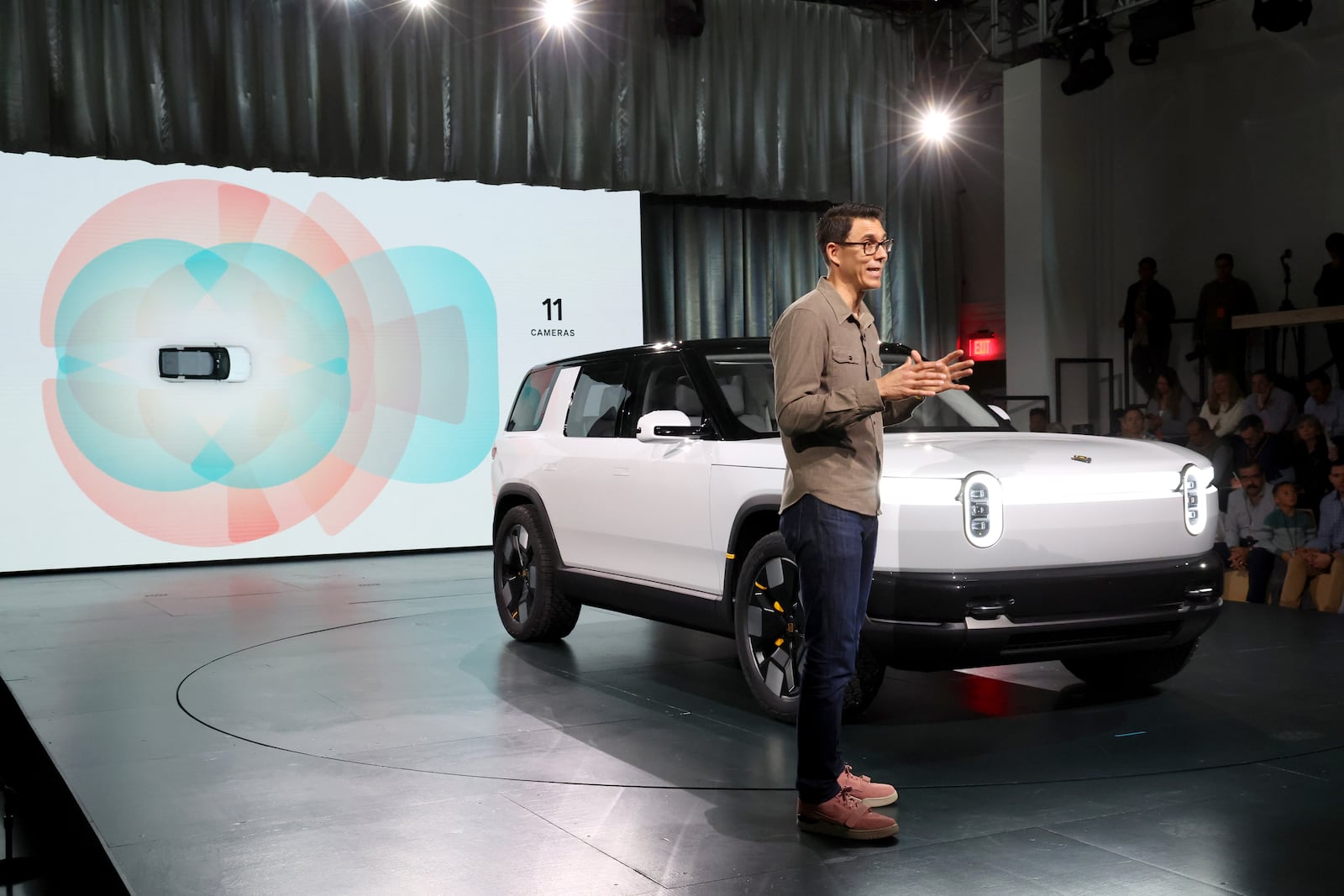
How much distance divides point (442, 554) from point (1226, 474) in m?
6.50

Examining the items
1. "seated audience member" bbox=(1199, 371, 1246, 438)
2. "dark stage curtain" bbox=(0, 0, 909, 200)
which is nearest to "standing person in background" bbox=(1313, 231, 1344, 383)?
"seated audience member" bbox=(1199, 371, 1246, 438)

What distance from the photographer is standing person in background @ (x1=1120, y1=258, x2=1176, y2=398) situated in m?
14.0

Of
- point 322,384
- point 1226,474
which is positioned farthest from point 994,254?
point 322,384

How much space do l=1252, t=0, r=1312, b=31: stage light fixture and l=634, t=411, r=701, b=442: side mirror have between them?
892 centimetres

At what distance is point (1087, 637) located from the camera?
4.44 metres

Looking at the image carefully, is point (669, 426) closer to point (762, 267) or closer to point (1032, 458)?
point (1032, 458)

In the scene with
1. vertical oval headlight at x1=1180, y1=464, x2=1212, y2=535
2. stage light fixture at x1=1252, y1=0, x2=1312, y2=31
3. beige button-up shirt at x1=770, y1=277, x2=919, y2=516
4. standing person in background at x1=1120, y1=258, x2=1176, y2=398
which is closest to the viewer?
beige button-up shirt at x1=770, y1=277, x2=919, y2=516

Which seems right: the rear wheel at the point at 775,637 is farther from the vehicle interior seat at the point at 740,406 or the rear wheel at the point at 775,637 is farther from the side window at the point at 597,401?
the side window at the point at 597,401

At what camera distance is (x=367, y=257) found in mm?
11711

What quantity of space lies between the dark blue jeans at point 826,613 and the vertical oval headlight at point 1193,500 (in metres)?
1.59

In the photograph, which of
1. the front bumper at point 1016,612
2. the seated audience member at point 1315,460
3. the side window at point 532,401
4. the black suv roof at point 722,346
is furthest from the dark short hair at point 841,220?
the seated audience member at point 1315,460

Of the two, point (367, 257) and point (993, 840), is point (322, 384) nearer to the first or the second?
point (367, 257)

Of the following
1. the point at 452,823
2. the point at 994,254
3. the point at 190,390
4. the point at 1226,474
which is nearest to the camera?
the point at 452,823

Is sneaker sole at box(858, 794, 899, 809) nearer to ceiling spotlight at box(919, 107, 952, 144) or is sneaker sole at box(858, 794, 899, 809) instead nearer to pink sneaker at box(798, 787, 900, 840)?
pink sneaker at box(798, 787, 900, 840)
